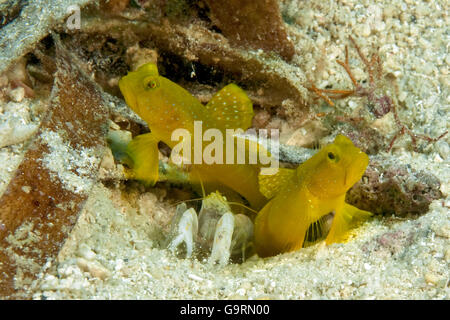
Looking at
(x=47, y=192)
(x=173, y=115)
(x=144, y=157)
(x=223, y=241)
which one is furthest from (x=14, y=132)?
(x=223, y=241)

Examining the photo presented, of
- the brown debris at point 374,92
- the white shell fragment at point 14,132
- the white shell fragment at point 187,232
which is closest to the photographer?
the white shell fragment at point 14,132

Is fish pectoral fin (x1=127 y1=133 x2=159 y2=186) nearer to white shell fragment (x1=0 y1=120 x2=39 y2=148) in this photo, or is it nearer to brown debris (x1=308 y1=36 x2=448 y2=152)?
white shell fragment (x1=0 y1=120 x2=39 y2=148)

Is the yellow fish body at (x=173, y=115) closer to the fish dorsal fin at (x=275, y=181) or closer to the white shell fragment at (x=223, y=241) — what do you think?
the fish dorsal fin at (x=275, y=181)

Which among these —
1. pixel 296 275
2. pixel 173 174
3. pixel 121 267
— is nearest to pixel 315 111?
pixel 173 174

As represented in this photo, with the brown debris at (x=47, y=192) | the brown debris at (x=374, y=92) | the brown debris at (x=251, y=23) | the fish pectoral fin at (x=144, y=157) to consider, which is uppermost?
the brown debris at (x=251, y=23)

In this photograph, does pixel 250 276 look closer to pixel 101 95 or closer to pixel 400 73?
pixel 101 95

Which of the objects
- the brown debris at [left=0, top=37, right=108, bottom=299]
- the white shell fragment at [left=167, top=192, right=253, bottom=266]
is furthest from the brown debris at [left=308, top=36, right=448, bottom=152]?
the brown debris at [left=0, top=37, right=108, bottom=299]

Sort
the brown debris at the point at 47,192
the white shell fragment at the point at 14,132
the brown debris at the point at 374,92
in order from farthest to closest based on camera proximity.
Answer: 1. the brown debris at the point at 374,92
2. the white shell fragment at the point at 14,132
3. the brown debris at the point at 47,192

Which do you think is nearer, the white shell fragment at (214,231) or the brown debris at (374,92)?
the white shell fragment at (214,231)

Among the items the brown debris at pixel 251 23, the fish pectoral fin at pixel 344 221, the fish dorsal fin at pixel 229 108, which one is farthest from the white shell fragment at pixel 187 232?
the brown debris at pixel 251 23
